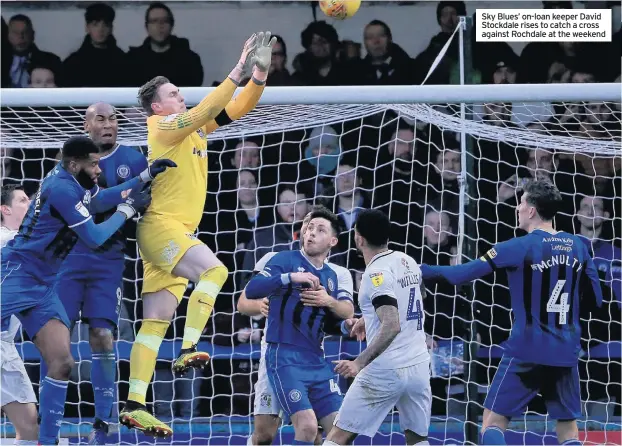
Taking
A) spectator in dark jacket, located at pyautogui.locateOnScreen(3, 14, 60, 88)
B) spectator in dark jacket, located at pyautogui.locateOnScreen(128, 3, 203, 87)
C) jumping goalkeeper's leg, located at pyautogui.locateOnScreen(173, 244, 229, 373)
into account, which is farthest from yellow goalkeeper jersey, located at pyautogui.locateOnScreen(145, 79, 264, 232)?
spectator in dark jacket, located at pyautogui.locateOnScreen(3, 14, 60, 88)

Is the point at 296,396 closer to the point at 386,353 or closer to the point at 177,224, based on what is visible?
the point at 386,353

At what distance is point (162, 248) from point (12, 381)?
1.59 meters

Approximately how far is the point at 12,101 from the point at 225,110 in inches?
57.1

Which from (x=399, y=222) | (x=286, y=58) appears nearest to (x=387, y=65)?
(x=286, y=58)

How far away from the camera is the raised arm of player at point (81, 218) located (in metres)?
6.82

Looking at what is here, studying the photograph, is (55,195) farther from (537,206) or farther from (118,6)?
(118,6)

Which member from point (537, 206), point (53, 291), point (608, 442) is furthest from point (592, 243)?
point (53, 291)

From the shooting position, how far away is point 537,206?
23.9 feet

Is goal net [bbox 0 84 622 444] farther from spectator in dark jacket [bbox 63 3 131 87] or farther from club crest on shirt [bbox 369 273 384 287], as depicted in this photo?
club crest on shirt [bbox 369 273 384 287]

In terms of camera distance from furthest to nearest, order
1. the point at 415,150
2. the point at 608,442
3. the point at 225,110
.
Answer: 1. the point at 415,150
2. the point at 608,442
3. the point at 225,110

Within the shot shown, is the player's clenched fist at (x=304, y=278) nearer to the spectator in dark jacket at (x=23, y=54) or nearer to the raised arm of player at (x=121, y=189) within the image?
the raised arm of player at (x=121, y=189)

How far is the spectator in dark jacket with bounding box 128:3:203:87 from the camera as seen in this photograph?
9.81m

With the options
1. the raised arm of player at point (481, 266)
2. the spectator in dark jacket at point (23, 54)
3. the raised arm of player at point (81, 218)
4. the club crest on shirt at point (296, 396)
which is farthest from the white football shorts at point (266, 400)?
the spectator in dark jacket at point (23, 54)

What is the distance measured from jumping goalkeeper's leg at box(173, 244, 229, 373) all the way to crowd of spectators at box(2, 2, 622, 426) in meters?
1.94
